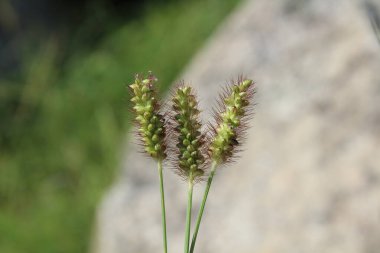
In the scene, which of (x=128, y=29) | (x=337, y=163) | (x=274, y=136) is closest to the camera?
(x=337, y=163)

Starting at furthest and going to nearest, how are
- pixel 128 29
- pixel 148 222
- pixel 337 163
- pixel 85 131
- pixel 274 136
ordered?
1. pixel 128 29
2. pixel 85 131
3. pixel 148 222
4. pixel 274 136
5. pixel 337 163

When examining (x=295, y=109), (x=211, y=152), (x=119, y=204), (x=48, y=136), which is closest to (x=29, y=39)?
(x=48, y=136)

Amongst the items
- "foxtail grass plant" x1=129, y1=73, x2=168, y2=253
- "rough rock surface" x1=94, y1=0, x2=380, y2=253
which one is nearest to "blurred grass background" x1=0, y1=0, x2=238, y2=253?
"rough rock surface" x1=94, y1=0, x2=380, y2=253

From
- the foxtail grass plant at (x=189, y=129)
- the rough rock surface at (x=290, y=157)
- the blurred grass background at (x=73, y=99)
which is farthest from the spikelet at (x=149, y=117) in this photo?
the blurred grass background at (x=73, y=99)

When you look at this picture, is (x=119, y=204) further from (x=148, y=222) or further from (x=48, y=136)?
(x=48, y=136)

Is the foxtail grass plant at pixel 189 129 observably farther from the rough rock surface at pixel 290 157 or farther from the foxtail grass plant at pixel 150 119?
the rough rock surface at pixel 290 157

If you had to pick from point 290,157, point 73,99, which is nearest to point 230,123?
point 290,157
